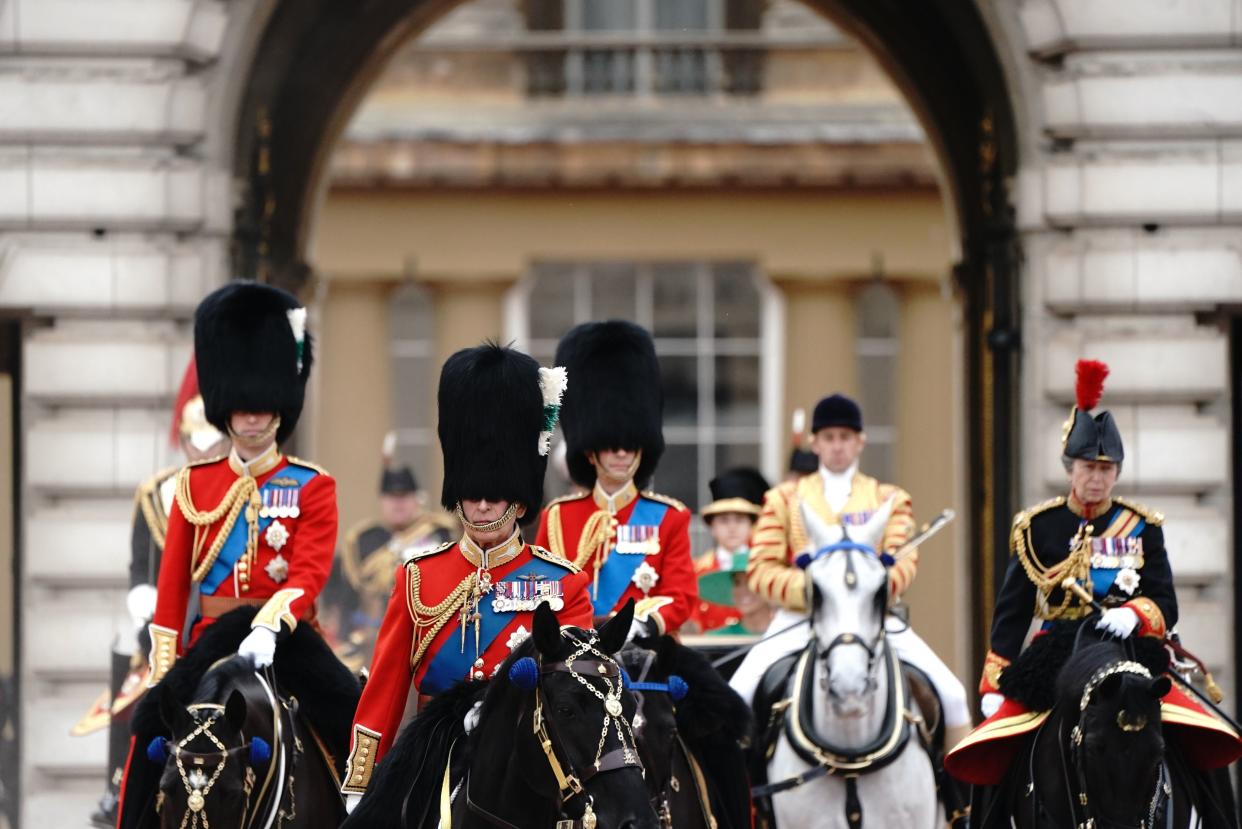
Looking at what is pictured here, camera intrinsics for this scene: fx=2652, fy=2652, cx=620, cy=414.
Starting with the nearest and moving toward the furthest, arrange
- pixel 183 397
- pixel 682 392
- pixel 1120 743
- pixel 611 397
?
pixel 1120 743
pixel 611 397
pixel 183 397
pixel 682 392

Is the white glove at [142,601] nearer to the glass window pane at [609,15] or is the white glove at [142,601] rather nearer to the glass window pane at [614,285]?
the glass window pane at [614,285]

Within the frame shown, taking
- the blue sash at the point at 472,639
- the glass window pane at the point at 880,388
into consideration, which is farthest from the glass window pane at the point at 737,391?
the blue sash at the point at 472,639

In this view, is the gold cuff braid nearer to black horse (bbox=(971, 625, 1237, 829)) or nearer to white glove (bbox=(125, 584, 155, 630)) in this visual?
white glove (bbox=(125, 584, 155, 630))

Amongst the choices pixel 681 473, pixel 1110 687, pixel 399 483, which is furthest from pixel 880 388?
pixel 1110 687

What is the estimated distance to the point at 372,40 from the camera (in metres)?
15.2

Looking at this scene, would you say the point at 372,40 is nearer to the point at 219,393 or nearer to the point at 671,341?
the point at 219,393

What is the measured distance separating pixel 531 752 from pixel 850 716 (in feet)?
11.2

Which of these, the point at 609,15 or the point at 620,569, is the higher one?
the point at 609,15

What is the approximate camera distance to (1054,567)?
924cm

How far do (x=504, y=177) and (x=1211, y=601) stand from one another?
11.5 m

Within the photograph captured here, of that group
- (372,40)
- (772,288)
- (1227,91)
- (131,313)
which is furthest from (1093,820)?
(772,288)

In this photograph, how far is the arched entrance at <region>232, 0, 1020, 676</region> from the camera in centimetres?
1305

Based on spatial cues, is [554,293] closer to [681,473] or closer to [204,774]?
[681,473]

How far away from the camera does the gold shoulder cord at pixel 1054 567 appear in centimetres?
920
